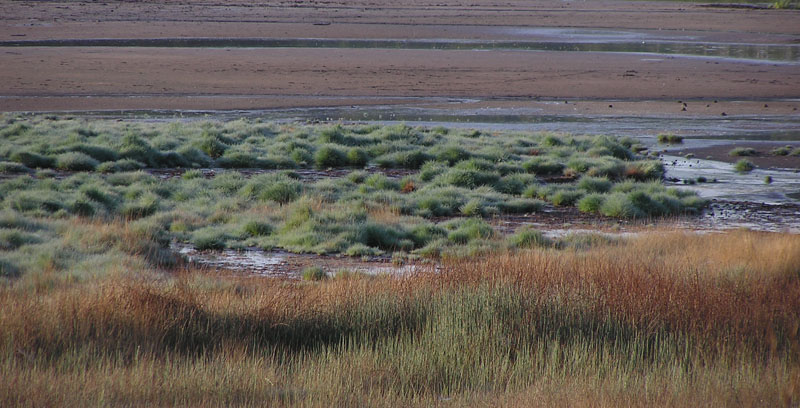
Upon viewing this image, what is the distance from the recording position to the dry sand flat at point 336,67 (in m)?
34.4

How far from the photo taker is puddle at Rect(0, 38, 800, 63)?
48.6 metres

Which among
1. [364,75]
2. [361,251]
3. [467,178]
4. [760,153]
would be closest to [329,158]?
[467,178]

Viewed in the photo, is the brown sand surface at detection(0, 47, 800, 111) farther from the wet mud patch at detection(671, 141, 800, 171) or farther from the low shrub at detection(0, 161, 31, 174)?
the low shrub at detection(0, 161, 31, 174)

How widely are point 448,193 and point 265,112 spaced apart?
16.7m

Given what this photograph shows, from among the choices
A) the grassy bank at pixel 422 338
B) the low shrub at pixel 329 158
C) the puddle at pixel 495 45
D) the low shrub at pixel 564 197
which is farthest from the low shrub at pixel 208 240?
the puddle at pixel 495 45

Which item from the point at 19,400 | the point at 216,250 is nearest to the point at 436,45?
the point at 216,250

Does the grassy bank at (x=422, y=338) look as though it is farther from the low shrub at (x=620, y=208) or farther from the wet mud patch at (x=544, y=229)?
the low shrub at (x=620, y=208)

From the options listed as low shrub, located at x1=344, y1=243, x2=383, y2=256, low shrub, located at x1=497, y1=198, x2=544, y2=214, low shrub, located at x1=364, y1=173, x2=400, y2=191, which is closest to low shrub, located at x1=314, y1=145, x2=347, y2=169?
low shrub, located at x1=364, y1=173, x2=400, y2=191

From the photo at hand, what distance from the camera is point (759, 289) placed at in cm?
844

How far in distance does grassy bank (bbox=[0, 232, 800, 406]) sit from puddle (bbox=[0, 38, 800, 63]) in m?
42.9

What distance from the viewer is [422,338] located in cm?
706

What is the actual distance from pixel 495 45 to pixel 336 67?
1510 cm

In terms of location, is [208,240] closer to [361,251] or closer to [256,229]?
[256,229]

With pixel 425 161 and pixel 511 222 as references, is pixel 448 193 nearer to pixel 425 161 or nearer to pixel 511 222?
pixel 511 222
